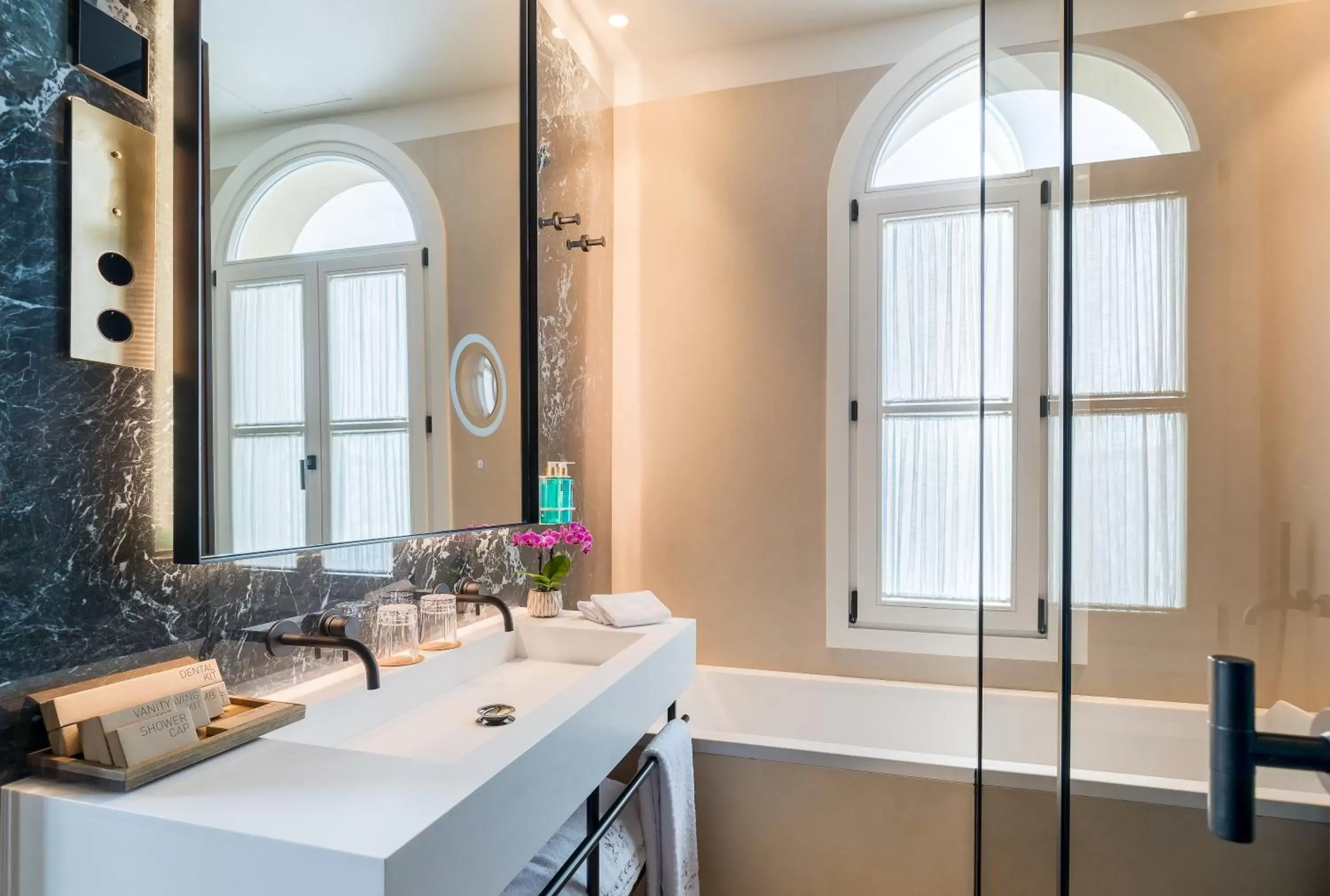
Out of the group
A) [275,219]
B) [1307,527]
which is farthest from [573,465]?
[1307,527]

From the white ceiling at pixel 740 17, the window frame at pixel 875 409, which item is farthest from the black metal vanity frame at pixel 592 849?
the white ceiling at pixel 740 17

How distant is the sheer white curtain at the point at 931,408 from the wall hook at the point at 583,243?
106cm

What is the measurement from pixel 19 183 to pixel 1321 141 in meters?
1.29

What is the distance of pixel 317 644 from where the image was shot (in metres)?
1.15

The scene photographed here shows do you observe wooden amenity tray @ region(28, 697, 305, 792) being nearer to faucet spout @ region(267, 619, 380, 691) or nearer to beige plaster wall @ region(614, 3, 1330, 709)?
faucet spout @ region(267, 619, 380, 691)

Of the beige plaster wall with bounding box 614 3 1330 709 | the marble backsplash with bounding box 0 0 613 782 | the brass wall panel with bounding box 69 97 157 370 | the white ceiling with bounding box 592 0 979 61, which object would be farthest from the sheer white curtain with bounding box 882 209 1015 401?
the brass wall panel with bounding box 69 97 157 370

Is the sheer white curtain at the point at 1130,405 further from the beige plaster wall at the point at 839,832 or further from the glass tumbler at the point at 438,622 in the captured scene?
the glass tumbler at the point at 438,622

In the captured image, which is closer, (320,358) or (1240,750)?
(1240,750)

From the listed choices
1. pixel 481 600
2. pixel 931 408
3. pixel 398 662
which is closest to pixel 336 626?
pixel 398 662

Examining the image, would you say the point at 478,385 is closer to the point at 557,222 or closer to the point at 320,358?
the point at 320,358

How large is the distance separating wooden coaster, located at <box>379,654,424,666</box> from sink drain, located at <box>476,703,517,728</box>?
16 centimetres

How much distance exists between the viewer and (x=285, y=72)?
3.88ft

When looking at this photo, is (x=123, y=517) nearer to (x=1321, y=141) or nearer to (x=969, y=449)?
(x=1321, y=141)

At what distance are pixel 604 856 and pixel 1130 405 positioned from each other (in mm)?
1358
